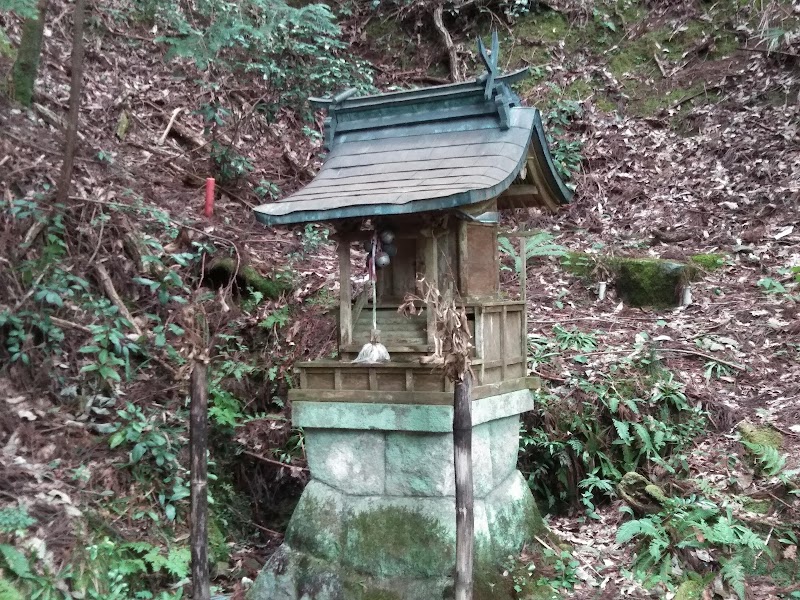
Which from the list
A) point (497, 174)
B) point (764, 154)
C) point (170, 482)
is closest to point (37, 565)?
point (170, 482)

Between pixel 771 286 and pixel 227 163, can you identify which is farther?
pixel 227 163

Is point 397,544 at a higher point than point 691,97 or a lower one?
lower

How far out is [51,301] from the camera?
24.8 ft

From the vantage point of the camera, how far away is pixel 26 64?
33.4 ft

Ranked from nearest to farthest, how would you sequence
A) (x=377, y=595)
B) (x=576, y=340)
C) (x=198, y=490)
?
(x=198, y=490)
(x=377, y=595)
(x=576, y=340)

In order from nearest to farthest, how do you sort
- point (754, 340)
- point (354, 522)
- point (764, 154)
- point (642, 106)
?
point (354, 522)
point (754, 340)
point (764, 154)
point (642, 106)

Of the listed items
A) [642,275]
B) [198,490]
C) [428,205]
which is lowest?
[198,490]

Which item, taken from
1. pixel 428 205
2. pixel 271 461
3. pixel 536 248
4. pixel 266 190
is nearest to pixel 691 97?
pixel 536 248

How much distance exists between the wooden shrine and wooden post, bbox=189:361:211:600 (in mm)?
1563

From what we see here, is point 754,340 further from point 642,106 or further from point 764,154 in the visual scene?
point 642,106

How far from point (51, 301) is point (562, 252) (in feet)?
24.2

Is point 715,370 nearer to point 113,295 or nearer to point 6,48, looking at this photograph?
point 113,295

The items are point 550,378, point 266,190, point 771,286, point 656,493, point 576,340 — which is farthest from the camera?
point 266,190

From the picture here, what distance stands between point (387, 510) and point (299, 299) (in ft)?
14.4
